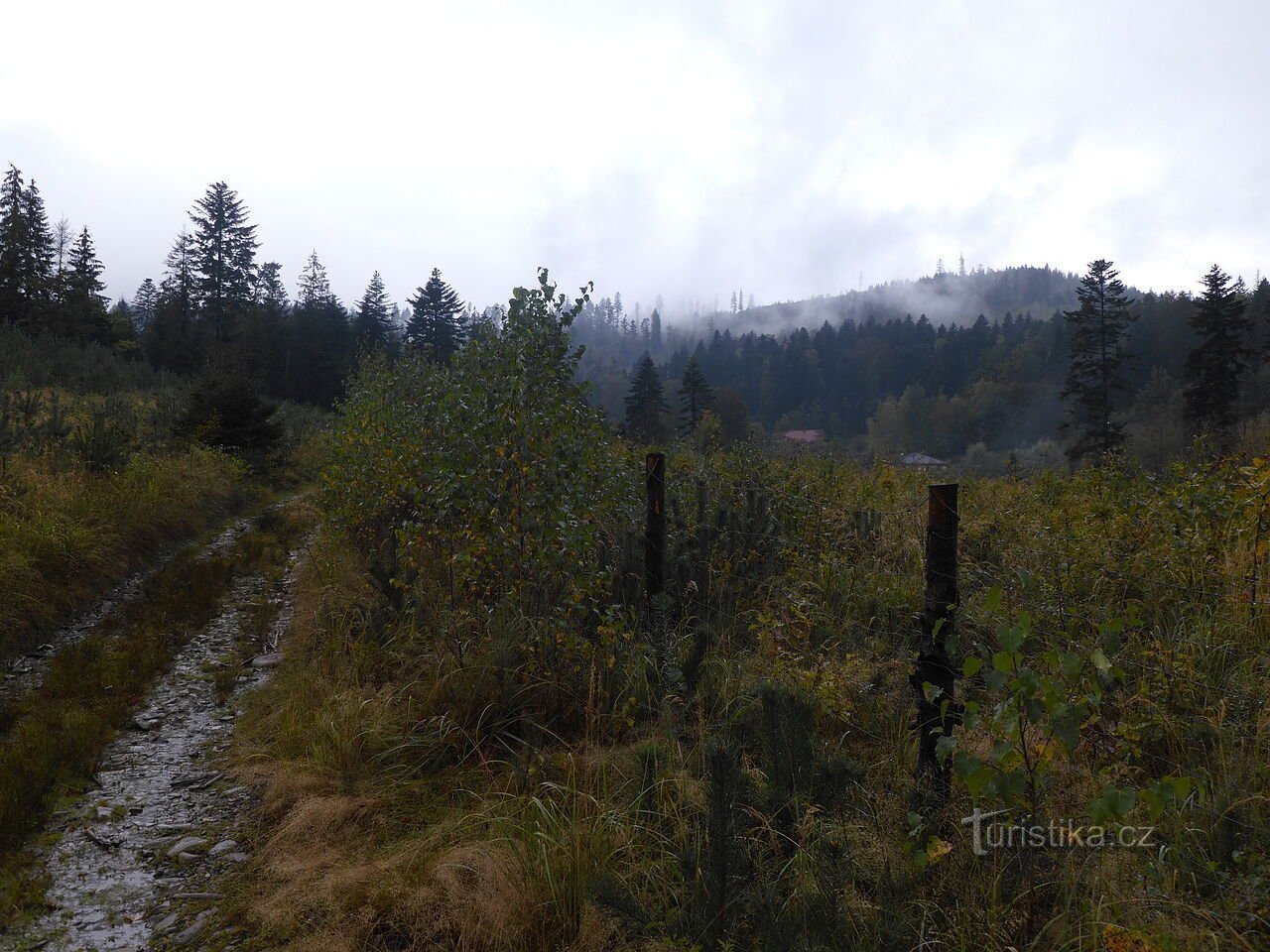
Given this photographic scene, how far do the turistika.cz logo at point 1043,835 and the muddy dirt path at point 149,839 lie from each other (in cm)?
289

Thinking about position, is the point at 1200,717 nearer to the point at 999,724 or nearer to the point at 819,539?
the point at 999,724

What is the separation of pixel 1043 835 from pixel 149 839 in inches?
162

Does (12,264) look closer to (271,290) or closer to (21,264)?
(21,264)

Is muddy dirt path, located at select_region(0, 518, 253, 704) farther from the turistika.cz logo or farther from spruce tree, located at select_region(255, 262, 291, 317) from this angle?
spruce tree, located at select_region(255, 262, 291, 317)

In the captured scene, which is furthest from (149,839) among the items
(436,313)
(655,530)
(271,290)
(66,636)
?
(271,290)

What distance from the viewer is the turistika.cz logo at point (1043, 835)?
2.04m

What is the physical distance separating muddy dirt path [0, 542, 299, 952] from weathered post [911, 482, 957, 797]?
295 centimetres

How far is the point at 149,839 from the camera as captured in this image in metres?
3.39

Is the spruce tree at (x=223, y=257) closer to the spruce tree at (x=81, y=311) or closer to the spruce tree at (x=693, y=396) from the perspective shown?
the spruce tree at (x=81, y=311)

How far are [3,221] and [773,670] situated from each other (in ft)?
152

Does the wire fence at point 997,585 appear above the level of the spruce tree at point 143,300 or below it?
below

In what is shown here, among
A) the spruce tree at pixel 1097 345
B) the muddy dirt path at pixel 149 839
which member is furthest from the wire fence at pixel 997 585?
the spruce tree at pixel 1097 345

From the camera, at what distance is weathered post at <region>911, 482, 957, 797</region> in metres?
2.68

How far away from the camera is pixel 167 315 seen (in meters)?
39.8
